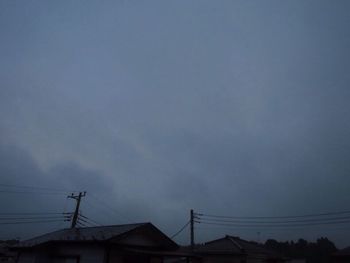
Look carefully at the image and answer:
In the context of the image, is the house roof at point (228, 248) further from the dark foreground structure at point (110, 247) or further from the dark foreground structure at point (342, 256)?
the dark foreground structure at point (110, 247)

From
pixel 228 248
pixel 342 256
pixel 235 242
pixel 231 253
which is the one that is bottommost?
pixel 342 256

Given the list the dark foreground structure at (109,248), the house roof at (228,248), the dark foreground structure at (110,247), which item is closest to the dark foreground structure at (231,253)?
the house roof at (228,248)

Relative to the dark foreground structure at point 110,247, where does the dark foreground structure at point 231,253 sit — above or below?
above

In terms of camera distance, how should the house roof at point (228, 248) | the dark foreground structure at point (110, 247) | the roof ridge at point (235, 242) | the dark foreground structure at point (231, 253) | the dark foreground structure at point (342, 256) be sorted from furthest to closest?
the roof ridge at point (235, 242) < the house roof at point (228, 248) < the dark foreground structure at point (231, 253) < the dark foreground structure at point (342, 256) < the dark foreground structure at point (110, 247)

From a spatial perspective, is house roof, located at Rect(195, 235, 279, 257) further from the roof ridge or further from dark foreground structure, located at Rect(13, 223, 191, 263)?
dark foreground structure, located at Rect(13, 223, 191, 263)

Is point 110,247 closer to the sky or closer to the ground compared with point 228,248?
closer to the ground

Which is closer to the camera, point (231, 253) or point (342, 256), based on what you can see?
point (342, 256)

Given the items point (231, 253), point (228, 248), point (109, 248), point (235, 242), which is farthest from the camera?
point (235, 242)

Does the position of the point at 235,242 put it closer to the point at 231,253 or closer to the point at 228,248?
the point at 228,248

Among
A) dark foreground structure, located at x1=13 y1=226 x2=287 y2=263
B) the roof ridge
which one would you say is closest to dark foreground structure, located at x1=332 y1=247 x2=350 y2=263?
the roof ridge

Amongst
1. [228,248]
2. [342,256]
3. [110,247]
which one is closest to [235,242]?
[228,248]

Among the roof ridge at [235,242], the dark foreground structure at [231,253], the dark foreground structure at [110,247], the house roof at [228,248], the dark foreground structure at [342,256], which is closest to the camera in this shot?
the dark foreground structure at [110,247]

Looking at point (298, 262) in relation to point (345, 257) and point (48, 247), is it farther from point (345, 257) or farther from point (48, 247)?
point (48, 247)

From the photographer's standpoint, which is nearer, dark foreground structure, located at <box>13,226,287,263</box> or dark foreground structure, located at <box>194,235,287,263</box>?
dark foreground structure, located at <box>13,226,287,263</box>
